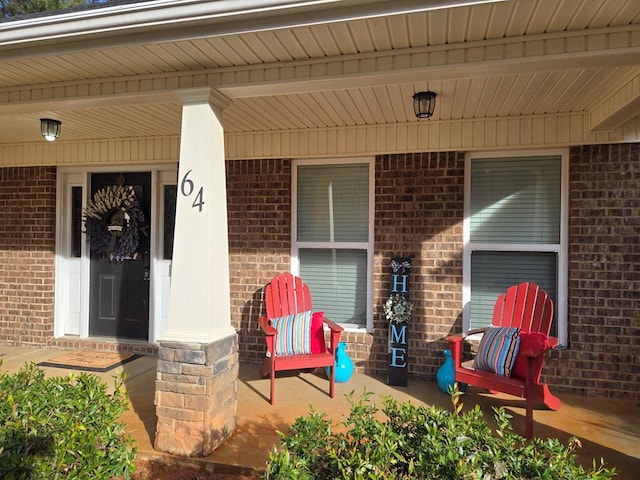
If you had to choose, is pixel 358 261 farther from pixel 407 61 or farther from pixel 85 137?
pixel 85 137

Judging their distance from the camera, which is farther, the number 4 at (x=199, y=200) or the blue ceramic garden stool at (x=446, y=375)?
the blue ceramic garden stool at (x=446, y=375)

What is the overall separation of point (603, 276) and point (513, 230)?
0.84 metres

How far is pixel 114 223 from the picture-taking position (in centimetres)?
524

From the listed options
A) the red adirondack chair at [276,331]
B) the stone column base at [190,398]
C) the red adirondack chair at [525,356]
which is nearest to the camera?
the stone column base at [190,398]

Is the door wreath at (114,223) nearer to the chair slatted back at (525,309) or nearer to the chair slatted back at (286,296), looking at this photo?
the chair slatted back at (286,296)

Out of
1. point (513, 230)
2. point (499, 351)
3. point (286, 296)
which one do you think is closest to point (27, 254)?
point (286, 296)

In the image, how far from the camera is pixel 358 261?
4695 mm

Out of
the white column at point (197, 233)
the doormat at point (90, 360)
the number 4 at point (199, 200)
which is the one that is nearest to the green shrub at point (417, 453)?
the white column at point (197, 233)

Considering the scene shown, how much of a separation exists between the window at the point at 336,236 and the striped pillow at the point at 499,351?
125 centimetres

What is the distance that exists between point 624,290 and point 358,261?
2.39 m

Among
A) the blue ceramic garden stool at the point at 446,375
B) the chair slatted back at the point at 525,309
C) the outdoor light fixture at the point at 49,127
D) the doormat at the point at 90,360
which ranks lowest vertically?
the doormat at the point at 90,360

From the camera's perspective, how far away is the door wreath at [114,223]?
17.0 feet

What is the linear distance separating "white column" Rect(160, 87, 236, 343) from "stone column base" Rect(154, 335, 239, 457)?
96 mm

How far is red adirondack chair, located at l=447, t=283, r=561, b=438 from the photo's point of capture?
319 cm
